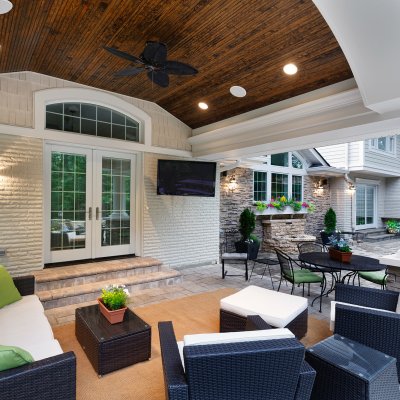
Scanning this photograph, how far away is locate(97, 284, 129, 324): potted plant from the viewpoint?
2.87 m

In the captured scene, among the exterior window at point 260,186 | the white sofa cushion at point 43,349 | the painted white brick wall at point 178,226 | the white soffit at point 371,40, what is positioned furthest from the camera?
the exterior window at point 260,186

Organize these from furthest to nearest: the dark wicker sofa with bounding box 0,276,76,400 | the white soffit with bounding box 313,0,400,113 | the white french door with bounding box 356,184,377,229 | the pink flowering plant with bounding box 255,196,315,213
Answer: the white french door with bounding box 356,184,377,229 < the pink flowering plant with bounding box 255,196,315,213 < the white soffit with bounding box 313,0,400,113 < the dark wicker sofa with bounding box 0,276,76,400

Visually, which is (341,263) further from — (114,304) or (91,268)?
(91,268)

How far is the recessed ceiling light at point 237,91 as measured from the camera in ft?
15.5

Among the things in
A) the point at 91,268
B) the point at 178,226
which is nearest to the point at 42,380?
the point at 91,268

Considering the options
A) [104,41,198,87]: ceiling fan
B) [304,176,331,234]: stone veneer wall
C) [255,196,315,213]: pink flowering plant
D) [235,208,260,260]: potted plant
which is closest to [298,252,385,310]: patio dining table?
[104,41,198,87]: ceiling fan

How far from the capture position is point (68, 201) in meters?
5.27

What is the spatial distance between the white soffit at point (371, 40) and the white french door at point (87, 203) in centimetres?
432

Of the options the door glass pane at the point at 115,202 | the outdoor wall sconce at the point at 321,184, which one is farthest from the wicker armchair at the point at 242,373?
the outdoor wall sconce at the point at 321,184

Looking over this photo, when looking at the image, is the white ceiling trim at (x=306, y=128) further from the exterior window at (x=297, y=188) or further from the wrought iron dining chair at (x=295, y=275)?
the exterior window at (x=297, y=188)

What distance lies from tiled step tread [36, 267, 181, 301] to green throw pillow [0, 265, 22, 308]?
902 millimetres

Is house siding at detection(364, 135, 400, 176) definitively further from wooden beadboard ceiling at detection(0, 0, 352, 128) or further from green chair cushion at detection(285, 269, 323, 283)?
green chair cushion at detection(285, 269, 323, 283)

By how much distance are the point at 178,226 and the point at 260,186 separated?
12.9 feet

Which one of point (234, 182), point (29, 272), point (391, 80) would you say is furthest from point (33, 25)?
point (234, 182)
